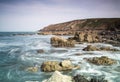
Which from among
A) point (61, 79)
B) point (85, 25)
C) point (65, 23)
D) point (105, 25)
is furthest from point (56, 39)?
A: point (65, 23)

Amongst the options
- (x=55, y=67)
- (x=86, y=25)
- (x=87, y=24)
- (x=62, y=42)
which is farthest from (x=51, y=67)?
(x=87, y=24)

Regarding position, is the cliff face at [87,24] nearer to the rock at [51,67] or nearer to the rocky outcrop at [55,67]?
the rocky outcrop at [55,67]

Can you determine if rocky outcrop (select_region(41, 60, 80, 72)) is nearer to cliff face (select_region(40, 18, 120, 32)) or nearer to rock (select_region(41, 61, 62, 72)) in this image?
rock (select_region(41, 61, 62, 72))

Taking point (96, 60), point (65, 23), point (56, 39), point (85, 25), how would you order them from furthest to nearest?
1. point (65, 23)
2. point (85, 25)
3. point (56, 39)
4. point (96, 60)

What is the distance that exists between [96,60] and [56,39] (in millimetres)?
14605

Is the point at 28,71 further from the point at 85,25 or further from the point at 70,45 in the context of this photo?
the point at 85,25

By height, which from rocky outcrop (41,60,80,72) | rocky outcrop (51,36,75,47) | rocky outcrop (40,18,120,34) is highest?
rocky outcrop (40,18,120,34)

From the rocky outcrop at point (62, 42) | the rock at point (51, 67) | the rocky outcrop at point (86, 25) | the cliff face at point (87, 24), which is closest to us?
the rock at point (51, 67)

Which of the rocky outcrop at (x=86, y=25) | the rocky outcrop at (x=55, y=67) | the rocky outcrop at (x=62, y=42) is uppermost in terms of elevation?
the rocky outcrop at (x=86, y=25)

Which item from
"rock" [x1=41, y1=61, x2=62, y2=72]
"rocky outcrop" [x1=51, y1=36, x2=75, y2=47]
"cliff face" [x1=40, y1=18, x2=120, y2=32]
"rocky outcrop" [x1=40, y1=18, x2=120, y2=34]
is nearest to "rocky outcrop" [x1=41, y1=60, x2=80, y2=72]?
"rock" [x1=41, y1=61, x2=62, y2=72]

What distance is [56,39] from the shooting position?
94.3 feet

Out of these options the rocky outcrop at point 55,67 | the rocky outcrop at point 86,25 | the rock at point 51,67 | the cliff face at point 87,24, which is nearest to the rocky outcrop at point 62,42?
the rocky outcrop at point 55,67

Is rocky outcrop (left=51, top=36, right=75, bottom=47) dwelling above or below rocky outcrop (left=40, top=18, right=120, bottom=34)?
below

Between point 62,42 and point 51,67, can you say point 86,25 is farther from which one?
point 51,67
